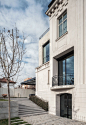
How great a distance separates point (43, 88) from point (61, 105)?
15.7ft

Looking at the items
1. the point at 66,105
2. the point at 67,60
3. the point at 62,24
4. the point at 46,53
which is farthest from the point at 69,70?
the point at 46,53

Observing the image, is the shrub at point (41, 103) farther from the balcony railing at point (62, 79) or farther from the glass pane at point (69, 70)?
the glass pane at point (69, 70)

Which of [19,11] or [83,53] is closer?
[19,11]

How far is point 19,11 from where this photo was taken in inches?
366

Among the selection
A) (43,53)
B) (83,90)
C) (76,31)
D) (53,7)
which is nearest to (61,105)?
(83,90)

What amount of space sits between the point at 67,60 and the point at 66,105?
4132 millimetres

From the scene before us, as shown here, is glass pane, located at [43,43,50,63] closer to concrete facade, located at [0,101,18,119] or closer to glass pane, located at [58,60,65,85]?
glass pane, located at [58,60,65,85]

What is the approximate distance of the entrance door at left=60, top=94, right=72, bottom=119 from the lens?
1313 cm

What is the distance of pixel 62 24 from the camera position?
14891 millimetres

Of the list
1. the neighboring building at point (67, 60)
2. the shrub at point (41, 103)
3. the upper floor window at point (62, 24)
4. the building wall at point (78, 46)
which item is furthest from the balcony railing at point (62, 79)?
the upper floor window at point (62, 24)

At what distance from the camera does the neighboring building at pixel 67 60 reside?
36.8 ft

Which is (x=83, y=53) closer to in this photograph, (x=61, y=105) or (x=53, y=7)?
(x=61, y=105)

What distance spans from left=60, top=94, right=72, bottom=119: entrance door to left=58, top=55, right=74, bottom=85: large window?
1.25 m

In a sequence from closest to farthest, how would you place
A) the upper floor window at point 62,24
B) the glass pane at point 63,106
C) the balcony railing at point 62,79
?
the balcony railing at point 62,79 < the glass pane at point 63,106 < the upper floor window at point 62,24
